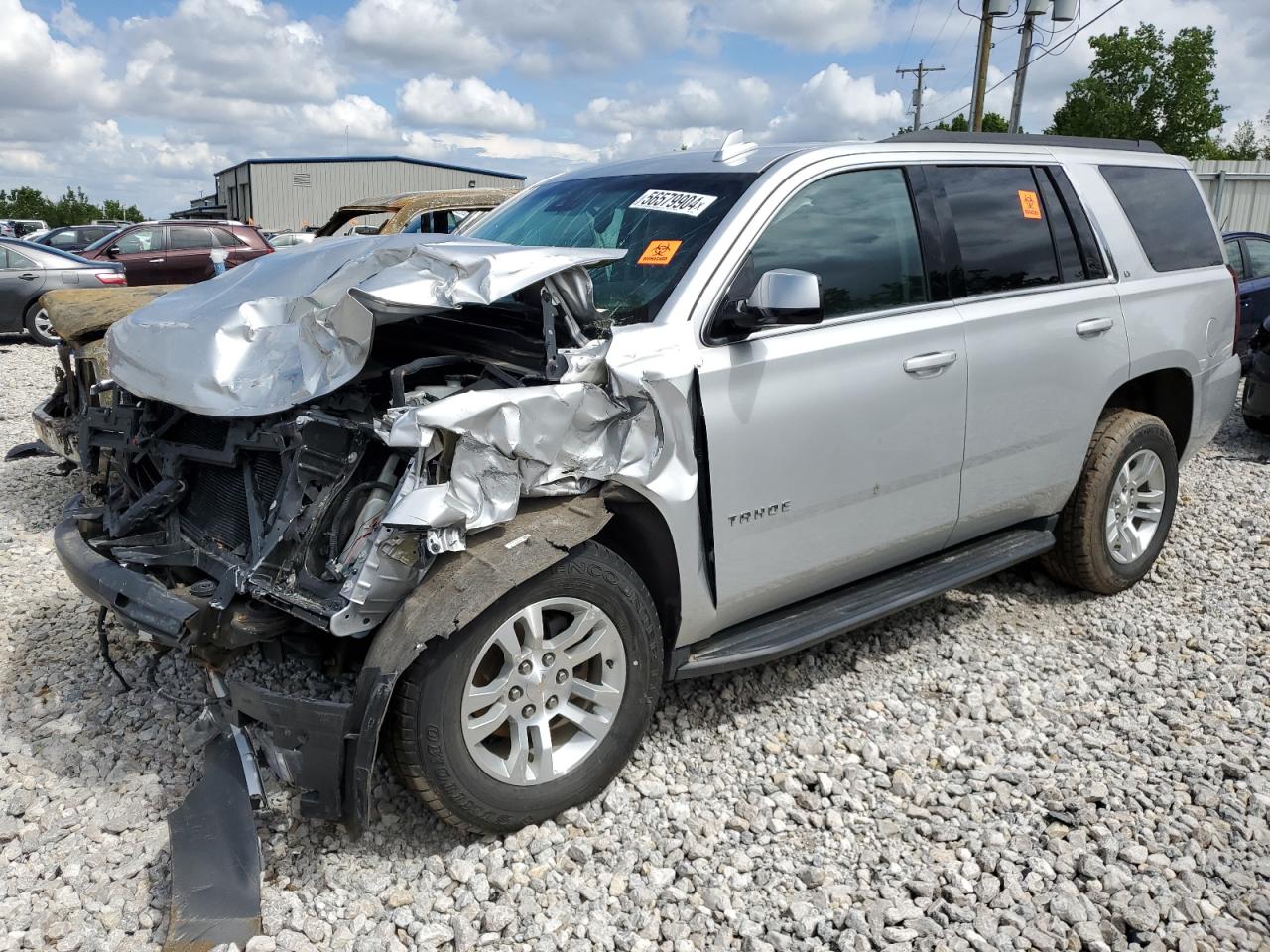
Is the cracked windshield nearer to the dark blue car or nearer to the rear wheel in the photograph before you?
the dark blue car

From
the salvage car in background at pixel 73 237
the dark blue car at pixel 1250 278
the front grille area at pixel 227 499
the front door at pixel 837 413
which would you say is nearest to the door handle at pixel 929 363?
the front door at pixel 837 413

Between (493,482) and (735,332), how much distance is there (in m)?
0.94

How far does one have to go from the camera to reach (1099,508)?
4.56 m

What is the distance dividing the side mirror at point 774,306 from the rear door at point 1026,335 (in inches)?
40.3

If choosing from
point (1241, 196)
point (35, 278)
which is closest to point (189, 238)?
point (35, 278)

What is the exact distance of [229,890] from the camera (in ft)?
8.69

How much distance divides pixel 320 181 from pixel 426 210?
42.0 metres

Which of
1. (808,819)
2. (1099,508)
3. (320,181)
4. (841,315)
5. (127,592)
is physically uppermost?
(320,181)

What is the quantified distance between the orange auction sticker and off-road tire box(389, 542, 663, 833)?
1015 mm

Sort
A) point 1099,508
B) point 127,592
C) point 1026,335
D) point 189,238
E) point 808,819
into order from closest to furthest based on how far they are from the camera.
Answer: point 127,592 → point 808,819 → point 1026,335 → point 1099,508 → point 189,238

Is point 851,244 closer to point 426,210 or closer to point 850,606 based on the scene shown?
point 850,606

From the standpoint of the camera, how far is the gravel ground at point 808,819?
2.71m

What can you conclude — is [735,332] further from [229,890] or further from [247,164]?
[247,164]

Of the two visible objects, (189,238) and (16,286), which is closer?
(16,286)
